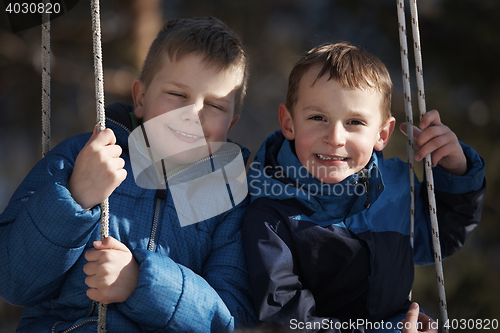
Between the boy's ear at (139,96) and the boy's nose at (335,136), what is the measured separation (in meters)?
0.54

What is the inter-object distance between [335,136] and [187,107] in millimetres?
394

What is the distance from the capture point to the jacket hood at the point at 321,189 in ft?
3.87

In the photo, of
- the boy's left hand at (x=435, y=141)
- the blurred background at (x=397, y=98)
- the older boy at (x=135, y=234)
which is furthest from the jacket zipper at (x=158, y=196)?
the blurred background at (x=397, y=98)

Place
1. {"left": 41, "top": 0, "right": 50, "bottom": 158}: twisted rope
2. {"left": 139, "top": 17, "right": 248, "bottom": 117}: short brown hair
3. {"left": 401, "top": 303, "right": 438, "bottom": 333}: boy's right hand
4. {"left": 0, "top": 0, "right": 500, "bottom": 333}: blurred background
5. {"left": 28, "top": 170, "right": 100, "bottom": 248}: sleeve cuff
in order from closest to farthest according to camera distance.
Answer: {"left": 28, "top": 170, "right": 100, "bottom": 248}: sleeve cuff, {"left": 401, "top": 303, "right": 438, "bottom": 333}: boy's right hand, {"left": 41, "top": 0, "right": 50, "bottom": 158}: twisted rope, {"left": 139, "top": 17, "right": 248, "bottom": 117}: short brown hair, {"left": 0, "top": 0, "right": 500, "bottom": 333}: blurred background

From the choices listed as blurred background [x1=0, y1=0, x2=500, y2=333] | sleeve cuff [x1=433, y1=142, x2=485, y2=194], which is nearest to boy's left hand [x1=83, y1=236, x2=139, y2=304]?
sleeve cuff [x1=433, y1=142, x2=485, y2=194]

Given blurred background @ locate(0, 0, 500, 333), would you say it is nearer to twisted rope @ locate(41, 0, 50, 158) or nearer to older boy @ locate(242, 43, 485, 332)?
twisted rope @ locate(41, 0, 50, 158)

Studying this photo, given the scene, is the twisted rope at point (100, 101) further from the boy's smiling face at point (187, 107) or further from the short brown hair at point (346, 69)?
the short brown hair at point (346, 69)

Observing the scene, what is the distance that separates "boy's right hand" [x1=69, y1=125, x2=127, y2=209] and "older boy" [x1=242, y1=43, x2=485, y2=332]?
37cm

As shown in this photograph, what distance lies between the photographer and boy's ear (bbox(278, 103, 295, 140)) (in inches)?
51.1

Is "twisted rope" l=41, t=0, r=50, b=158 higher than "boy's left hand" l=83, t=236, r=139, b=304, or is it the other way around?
"twisted rope" l=41, t=0, r=50, b=158

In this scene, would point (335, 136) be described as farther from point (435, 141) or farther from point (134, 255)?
point (134, 255)

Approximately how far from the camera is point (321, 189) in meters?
1.18

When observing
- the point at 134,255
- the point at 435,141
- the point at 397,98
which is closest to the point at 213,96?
the point at 134,255

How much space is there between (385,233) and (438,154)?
0.26 m
